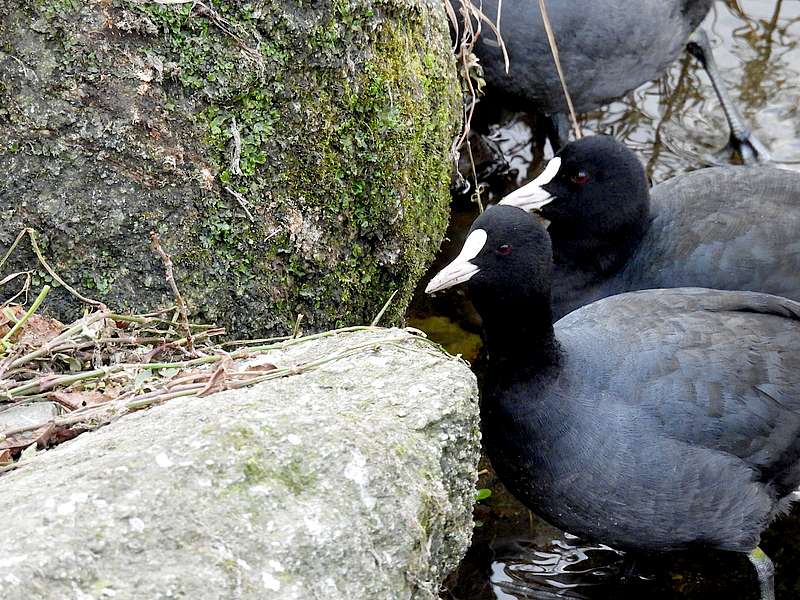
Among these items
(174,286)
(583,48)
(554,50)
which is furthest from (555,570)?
(583,48)

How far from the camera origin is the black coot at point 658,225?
4102mm

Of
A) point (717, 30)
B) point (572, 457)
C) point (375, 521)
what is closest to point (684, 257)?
point (572, 457)

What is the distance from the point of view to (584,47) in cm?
540

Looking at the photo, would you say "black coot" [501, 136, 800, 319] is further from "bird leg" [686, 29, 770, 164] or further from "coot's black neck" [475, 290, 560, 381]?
"bird leg" [686, 29, 770, 164]

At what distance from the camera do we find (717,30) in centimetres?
701

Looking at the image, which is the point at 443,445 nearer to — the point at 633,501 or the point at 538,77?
the point at 633,501

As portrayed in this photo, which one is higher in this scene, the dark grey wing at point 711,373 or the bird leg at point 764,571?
the dark grey wing at point 711,373

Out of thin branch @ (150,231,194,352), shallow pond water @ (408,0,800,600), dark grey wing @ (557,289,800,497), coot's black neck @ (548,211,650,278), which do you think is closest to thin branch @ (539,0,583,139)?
coot's black neck @ (548,211,650,278)

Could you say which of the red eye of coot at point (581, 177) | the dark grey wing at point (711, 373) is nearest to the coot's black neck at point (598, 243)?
the red eye of coot at point (581, 177)

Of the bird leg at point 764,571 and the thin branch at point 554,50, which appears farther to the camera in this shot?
the thin branch at point 554,50

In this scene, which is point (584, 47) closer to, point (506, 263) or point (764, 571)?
point (506, 263)

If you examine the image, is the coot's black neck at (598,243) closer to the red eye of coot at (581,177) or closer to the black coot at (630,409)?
the red eye of coot at (581,177)

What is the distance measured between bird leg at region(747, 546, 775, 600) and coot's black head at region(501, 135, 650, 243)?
145cm

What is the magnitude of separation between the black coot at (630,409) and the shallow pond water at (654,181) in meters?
0.43
